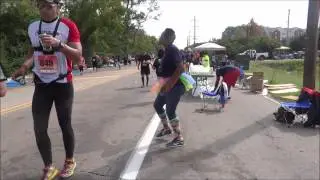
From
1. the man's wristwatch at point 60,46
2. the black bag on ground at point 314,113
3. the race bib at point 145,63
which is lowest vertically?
the black bag on ground at point 314,113

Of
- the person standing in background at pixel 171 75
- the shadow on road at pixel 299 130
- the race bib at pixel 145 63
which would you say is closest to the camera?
the person standing in background at pixel 171 75

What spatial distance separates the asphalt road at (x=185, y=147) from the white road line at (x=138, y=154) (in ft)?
0.25

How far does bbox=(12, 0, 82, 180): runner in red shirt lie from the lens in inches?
201

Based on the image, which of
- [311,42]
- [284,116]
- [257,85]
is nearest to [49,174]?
[284,116]

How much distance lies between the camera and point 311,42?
15164mm

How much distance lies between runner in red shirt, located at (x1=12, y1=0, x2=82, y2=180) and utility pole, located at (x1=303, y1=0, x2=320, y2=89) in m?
10.9

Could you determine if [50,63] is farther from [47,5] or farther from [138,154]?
[138,154]

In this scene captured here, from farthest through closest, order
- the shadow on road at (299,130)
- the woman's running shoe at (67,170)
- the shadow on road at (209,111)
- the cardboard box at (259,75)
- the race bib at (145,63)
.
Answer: the race bib at (145,63), the cardboard box at (259,75), the shadow on road at (209,111), the shadow on road at (299,130), the woman's running shoe at (67,170)

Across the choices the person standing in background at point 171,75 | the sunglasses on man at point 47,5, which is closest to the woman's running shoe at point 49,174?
the sunglasses on man at point 47,5

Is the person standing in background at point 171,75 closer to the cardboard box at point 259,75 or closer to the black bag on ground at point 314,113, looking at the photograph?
the black bag on ground at point 314,113

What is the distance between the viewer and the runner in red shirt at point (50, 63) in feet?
16.8

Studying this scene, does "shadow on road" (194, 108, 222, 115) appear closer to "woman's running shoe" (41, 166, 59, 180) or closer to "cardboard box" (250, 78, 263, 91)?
"cardboard box" (250, 78, 263, 91)

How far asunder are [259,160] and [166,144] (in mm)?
1632

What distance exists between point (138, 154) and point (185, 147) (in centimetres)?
96
